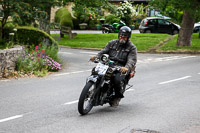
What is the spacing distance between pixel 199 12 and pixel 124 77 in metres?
14.0

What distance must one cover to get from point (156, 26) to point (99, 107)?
29217 mm

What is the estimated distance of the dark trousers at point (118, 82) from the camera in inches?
290

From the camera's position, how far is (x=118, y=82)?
24.3ft

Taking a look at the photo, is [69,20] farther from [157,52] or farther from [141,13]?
[157,52]

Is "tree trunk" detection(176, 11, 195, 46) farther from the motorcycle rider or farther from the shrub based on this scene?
the motorcycle rider

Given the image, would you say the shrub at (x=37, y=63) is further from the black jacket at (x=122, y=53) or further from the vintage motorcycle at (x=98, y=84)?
the vintage motorcycle at (x=98, y=84)

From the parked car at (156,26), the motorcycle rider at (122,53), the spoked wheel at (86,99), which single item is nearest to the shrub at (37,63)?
the motorcycle rider at (122,53)

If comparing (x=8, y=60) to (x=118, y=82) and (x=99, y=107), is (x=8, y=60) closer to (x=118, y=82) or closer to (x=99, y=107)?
(x=99, y=107)

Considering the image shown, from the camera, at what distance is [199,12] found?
20406 mm

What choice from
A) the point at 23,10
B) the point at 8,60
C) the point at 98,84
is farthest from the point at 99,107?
the point at 23,10

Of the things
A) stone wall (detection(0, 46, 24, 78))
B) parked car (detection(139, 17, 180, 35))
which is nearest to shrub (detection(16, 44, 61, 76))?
stone wall (detection(0, 46, 24, 78))

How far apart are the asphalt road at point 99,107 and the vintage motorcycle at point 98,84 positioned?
0.81 ft

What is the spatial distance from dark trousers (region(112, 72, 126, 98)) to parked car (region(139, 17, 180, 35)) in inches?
1131

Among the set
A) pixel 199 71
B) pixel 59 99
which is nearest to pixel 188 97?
pixel 59 99
